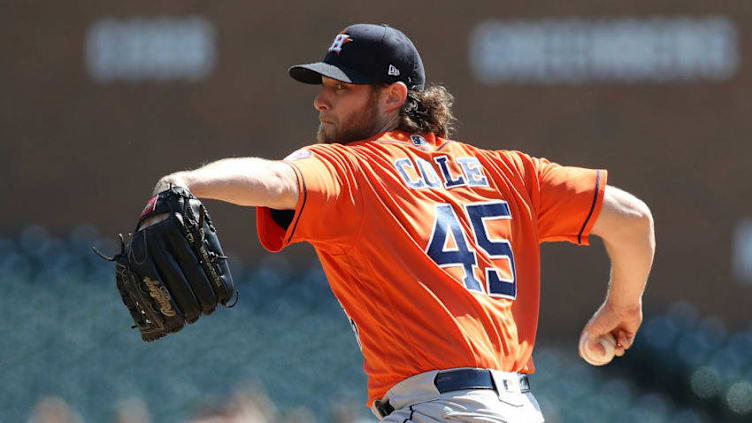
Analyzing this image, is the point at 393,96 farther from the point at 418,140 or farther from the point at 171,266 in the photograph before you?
the point at 171,266

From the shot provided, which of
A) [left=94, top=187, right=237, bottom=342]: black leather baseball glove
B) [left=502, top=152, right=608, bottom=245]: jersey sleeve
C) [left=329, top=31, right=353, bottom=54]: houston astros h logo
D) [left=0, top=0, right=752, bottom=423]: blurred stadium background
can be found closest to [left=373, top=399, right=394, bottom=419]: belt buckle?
[left=94, top=187, right=237, bottom=342]: black leather baseball glove

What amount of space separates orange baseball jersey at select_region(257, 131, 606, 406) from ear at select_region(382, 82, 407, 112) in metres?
0.18

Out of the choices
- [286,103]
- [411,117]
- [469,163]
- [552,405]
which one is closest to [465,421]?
[469,163]

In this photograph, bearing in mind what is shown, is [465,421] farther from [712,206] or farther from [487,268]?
[712,206]

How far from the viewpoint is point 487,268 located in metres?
3.07

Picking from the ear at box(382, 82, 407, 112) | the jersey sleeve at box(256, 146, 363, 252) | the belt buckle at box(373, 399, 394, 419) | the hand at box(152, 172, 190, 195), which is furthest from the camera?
the ear at box(382, 82, 407, 112)

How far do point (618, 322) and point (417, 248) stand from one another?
0.90 m

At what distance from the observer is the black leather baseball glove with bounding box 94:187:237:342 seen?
8.45 feet

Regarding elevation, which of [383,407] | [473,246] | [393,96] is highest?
[393,96]

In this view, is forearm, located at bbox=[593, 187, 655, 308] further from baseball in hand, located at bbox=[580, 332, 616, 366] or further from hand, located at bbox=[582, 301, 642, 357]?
baseball in hand, located at bbox=[580, 332, 616, 366]

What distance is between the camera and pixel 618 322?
355 centimetres

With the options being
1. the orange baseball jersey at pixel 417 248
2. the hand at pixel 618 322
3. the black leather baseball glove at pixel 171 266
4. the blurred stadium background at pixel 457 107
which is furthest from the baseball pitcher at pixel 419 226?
the blurred stadium background at pixel 457 107

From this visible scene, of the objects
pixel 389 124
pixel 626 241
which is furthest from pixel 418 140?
pixel 626 241

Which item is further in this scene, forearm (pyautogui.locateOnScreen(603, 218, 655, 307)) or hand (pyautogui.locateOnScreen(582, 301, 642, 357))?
hand (pyautogui.locateOnScreen(582, 301, 642, 357))
